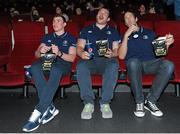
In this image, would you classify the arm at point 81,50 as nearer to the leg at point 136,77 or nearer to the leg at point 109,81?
the leg at point 109,81

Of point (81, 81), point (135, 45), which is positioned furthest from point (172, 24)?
point (81, 81)

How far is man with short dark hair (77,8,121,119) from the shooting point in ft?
11.3

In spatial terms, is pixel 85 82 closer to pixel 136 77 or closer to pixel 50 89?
pixel 50 89

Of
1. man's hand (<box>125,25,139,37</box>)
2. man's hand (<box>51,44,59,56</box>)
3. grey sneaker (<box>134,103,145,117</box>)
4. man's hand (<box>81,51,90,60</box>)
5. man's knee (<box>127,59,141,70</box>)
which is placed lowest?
grey sneaker (<box>134,103,145,117</box>)

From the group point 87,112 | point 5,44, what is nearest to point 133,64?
point 87,112

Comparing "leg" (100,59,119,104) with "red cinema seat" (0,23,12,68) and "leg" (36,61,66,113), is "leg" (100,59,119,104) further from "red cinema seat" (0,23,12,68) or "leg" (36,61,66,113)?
"red cinema seat" (0,23,12,68)

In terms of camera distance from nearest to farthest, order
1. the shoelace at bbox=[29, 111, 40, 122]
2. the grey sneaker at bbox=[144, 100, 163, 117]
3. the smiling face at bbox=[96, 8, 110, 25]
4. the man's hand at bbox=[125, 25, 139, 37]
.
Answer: the shoelace at bbox=[29, 111, 40, 122], the grey sneaker at bbox=[144, 100, 163, 117], the man's hand at bbox=[125, 25, 139, 37], the smiling face at bbox=[96, 8, 110, 25]

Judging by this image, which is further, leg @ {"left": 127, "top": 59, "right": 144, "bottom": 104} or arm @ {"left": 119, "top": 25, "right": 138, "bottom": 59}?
arm @ {"left": 119, "top": 25, "right": 138, "bottom": 59}

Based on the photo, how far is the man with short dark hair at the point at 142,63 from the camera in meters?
3.48

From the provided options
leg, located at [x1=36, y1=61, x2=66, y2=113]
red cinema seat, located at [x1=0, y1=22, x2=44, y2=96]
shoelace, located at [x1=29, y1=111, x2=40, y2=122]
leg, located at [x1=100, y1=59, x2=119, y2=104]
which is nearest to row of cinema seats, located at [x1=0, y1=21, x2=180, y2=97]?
red cinema seat, located at [x1=0, y1=22, x2=44, y2=96]

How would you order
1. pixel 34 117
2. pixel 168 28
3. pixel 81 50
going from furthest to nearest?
pixel 168 28
pixel 81 50
pixel 34 117

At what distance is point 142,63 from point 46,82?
95 centimetres

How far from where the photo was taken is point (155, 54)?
3533 mm

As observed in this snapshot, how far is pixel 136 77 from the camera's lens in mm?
3467
